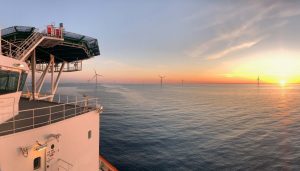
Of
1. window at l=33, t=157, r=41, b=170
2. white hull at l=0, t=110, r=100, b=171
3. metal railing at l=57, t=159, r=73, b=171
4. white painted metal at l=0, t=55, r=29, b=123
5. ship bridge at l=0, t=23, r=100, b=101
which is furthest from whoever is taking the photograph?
ship bridge at l=0, t=23, r=100, b=101

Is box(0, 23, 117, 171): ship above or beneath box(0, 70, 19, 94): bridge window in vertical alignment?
beneath

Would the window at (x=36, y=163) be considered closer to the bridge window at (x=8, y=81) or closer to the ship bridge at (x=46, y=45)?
the bridge window at (x=8, y=81)

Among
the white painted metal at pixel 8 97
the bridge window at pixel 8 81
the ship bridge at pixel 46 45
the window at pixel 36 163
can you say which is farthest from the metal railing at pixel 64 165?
the ship bridge at pixel 46 45

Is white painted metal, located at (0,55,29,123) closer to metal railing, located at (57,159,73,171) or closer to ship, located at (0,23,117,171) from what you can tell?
ship, located at (0,23,117,171)

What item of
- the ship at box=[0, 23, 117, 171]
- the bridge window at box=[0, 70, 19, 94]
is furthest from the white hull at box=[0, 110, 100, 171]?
the bridge window at box=[0, 70, 19, 94]

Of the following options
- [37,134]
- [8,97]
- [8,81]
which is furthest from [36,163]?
[8,81]

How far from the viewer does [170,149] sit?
47.3 metres

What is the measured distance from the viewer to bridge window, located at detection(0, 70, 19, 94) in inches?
578

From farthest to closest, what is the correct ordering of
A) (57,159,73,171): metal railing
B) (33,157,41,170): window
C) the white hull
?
(57,159,73,171): metal railing, (33,157,41,170): window, the white hull

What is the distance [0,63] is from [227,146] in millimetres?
46307

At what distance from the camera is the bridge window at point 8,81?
1467cm

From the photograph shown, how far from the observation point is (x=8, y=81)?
1529 centimetres

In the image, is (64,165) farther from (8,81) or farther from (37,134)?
(8,81)

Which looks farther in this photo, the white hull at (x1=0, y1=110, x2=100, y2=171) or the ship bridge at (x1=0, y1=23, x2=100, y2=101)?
the ship bridge at (x1=0, y1=23, x2=100, y2=101)
